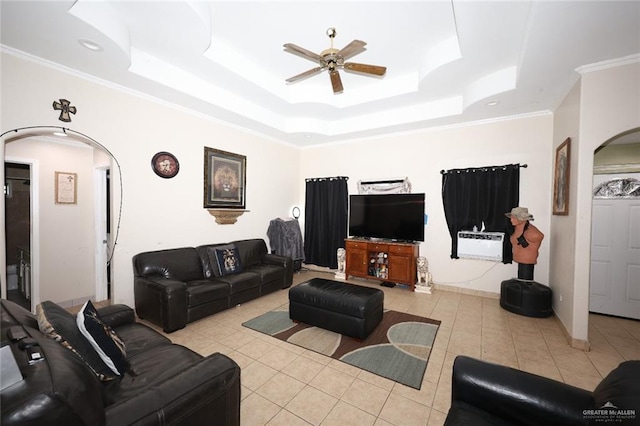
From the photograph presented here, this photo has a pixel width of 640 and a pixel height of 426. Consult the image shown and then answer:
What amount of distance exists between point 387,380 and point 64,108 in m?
4.26

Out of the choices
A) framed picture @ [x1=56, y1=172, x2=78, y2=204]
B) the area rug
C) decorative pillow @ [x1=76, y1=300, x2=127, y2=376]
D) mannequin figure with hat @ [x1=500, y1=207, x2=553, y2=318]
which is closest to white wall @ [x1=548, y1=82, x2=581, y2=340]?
mannequin figure with hat @ [x1=500, y1=207, x2=553, y2=318]

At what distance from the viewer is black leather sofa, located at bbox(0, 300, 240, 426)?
82 centimetres

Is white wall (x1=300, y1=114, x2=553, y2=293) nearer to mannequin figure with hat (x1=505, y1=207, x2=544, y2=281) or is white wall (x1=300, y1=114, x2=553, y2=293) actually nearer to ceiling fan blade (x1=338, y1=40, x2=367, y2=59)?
mannequin figure with hat (x1=505, y1=207, x2=544, y2=281)

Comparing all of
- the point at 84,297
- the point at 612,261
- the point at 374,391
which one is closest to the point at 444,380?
the point at 374,391

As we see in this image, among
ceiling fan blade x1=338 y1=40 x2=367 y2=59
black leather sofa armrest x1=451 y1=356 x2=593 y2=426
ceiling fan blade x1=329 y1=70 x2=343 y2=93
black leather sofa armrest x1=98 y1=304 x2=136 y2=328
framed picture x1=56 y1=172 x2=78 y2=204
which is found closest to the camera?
black leather sofa armrest x1=451 y1=356 x2=593 y2=426

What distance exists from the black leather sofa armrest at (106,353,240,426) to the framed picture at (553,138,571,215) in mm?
3888

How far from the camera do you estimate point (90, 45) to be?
2408 millimetres

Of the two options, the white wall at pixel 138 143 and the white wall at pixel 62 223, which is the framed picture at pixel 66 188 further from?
the white wall at pixel 138 143

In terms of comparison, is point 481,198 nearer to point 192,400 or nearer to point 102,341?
point 192,400

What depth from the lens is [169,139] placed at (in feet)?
12.2

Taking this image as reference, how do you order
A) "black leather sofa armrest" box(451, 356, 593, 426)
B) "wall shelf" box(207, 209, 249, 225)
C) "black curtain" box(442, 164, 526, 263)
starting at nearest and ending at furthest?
"black leather sofa armrest" box(451, 356, 593, 426)
"black curtain" box(442, 164, 526, 263)
"wall shelf" box(207, 209, 249, 225)

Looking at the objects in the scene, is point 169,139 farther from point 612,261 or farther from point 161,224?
point 612,261

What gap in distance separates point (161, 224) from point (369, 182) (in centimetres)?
373

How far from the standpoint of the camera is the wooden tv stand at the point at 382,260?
4.52 metres
